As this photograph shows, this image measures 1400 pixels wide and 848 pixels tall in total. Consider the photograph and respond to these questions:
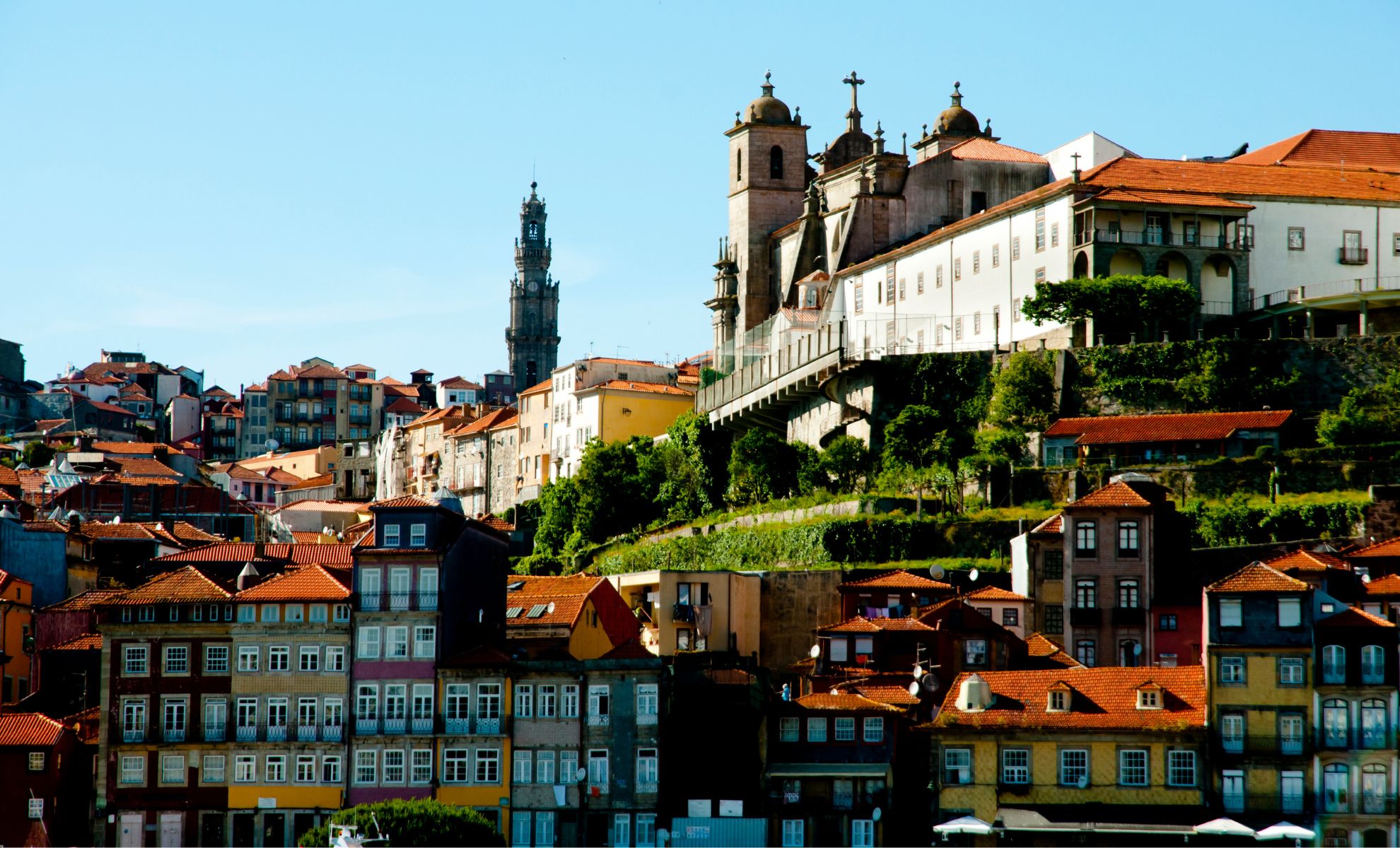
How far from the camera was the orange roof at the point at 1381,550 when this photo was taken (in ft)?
240

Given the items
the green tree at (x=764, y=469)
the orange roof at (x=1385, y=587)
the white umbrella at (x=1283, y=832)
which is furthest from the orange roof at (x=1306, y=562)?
the green tree at (x=764, y=469)

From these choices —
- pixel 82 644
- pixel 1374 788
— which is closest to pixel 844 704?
pixel 1374 788

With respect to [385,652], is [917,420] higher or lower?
higher

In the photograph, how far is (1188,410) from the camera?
295 ft

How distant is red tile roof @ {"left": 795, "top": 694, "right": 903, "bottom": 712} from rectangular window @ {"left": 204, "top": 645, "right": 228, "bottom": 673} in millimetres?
16174

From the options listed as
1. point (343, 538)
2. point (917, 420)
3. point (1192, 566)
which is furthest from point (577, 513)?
point (1192, 566)

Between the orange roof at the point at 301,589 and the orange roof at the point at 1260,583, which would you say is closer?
the orange roof at the point at 1260,583

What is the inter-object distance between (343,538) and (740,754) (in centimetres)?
4075

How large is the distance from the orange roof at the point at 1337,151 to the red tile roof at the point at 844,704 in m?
47.5

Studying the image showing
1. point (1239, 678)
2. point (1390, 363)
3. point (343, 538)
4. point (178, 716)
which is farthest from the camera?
point (343, 538)

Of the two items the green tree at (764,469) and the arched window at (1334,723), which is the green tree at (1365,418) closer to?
the green tree at (764,469)

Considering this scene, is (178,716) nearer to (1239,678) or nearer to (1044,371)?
(1239,678)

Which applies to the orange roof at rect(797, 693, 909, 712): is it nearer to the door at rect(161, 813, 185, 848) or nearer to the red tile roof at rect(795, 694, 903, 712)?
the red tile roof at rect(795, 694, 903, 712)

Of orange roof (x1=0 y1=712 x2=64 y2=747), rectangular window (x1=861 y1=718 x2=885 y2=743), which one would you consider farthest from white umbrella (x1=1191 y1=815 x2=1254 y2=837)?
orange roof (x1=0 y1=712 x2=64 y2=747)
